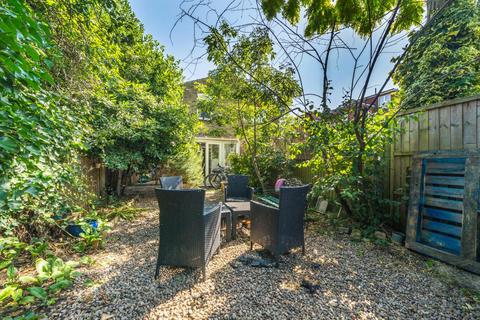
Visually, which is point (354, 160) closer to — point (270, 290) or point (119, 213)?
point (270, 290)

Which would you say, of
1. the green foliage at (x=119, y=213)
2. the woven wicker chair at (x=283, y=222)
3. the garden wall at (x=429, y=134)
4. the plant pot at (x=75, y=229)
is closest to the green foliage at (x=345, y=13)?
the garden wall at (x=429, y=134)

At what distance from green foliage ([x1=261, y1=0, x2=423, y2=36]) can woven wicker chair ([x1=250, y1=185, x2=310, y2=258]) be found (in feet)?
9.10

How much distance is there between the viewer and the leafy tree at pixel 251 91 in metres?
4.18

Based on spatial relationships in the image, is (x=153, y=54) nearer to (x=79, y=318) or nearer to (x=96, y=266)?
(x=96, y=266)

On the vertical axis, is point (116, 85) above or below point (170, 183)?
above

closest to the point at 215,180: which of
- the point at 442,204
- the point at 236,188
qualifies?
the point at 236,188

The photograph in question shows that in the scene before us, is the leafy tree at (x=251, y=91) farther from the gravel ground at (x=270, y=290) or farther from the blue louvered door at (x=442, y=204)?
the gravel ground at (x=270, y=290)

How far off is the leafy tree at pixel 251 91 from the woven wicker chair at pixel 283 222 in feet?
6.76

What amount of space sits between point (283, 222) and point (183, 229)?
117 cm

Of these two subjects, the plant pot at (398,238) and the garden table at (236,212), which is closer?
the plant pot at (398,238)

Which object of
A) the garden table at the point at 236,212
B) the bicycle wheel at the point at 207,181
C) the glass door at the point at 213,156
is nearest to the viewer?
the garden table at the point at 236,212

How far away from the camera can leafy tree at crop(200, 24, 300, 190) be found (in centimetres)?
418

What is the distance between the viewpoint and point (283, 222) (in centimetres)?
252

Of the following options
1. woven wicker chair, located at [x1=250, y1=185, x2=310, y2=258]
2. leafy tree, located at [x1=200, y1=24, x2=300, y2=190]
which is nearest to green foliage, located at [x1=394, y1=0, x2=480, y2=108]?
leafy tree, located at [x1=200, y1=24, x2=300, y2=190]
